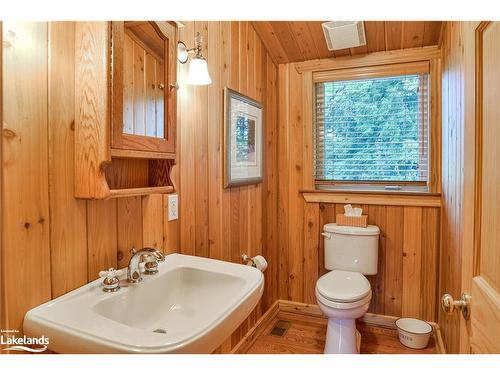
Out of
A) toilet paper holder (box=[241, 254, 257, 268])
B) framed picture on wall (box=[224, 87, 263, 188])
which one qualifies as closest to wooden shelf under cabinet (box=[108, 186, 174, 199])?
framed picture on wall (box=[224, 87, 263, 188])

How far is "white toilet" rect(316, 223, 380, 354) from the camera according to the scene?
1.87 m

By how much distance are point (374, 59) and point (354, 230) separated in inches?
50.8

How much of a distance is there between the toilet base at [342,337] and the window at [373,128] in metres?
1.06

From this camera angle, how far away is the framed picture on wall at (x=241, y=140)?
1.86m

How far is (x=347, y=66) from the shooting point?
2.48 meters

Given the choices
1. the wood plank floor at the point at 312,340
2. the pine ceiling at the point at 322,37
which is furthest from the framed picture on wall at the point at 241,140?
the wood plank floor at the point at 312,340

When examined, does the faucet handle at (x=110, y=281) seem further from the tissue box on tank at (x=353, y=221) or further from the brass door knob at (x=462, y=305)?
the tissue box on tank at (x=353, y=221)

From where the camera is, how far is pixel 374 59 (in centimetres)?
241

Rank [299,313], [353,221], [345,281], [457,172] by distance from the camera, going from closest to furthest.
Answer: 1. [457,172]
2. [345,281]
3. [353,221]
4. [299,313]

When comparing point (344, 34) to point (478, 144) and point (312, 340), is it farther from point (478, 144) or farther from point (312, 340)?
point (312, 340)

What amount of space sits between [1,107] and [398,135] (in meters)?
2.37

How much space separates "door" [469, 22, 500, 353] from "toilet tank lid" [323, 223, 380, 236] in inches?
59.9

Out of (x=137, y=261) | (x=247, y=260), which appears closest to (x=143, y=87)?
(x=137, y=261)
